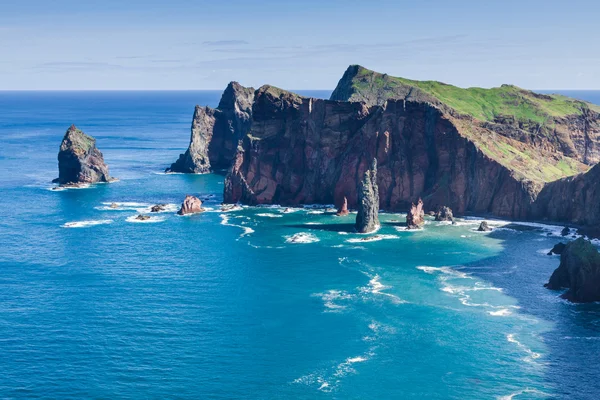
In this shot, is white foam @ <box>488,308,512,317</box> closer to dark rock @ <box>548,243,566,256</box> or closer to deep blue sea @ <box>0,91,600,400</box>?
deep blue sea @ <box>0,91,600,400</box>

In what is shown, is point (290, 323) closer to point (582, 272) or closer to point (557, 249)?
point (582, 272)

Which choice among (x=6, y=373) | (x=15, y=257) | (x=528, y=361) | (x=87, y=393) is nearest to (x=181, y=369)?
(x=87, y=393)

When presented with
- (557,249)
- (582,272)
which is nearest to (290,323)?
(582,272)

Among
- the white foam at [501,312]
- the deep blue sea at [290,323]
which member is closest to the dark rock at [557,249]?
the deep blue sea at [290,323]

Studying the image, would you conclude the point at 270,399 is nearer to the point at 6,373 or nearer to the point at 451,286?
the point at 6,373

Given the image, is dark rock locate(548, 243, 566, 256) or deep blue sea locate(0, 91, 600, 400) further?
dark rock locate(548, 243, 566, 256)

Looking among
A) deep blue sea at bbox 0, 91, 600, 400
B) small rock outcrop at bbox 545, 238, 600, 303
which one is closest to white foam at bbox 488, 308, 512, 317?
deep blue sea at bbox 0, 91, 600, 400
